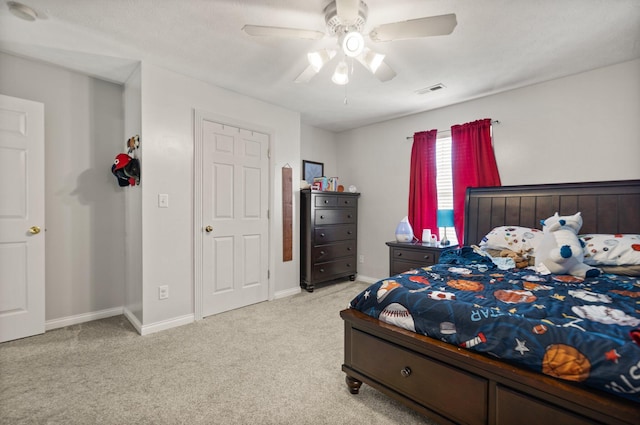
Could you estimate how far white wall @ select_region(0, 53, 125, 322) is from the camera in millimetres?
2777

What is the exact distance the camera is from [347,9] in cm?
164

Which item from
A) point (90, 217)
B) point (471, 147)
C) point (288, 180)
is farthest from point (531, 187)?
point (90, 217)

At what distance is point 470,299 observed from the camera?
60.7 inches

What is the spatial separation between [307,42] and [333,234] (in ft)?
8.65

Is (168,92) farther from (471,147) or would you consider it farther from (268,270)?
(471,147)

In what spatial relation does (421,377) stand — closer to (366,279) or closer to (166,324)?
(166,324)

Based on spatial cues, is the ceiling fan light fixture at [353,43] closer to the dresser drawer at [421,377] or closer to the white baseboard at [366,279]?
the dresser drawer at [421,377]

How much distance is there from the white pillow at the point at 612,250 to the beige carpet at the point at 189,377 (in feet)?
5.81

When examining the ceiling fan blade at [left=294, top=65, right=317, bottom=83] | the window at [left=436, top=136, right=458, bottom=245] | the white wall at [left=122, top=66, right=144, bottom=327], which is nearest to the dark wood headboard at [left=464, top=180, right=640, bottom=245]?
the window at [left=436, top=136, right=458, bottom=245]

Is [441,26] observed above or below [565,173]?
above

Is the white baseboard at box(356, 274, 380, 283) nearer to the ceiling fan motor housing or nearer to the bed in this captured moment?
the bed

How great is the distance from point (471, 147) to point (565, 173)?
96cm

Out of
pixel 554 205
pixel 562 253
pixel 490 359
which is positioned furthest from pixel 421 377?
pixel 554 205

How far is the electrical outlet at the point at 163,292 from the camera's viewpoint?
110 inches
